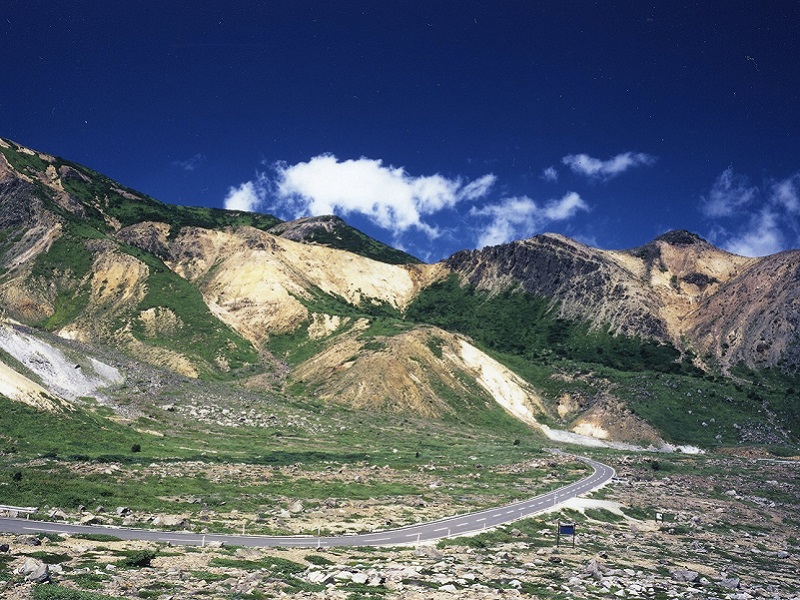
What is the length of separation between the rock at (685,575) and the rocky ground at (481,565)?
0.06m

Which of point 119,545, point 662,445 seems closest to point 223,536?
point 119,545

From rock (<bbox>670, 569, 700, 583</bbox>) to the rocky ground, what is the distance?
63 mm

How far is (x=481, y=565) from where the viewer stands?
124 ft

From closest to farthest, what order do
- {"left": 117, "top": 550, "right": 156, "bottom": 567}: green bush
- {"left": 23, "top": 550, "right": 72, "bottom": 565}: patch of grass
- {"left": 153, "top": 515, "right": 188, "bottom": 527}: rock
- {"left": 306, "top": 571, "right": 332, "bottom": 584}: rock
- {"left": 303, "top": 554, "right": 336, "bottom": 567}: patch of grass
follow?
1. {"left": 23, "top": 550, "right": 72, "bottom": 565}: patch of grass
2. {"left": 117, "top": 550, "right": 156, "bottom": 567}: green bush
3. {"left": 306, "top": 571, "right": 332, "bottom": 584}: rock
4. {"left": 303, "top": 554, "right": 336, "bottom": 567}: patch of grass
5. {"left": 153, "top": 515, "right": 188, "bottom": 527}: rock

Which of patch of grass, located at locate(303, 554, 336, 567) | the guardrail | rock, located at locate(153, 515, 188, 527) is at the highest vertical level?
patch of grass, located at locate(303, 554, 336, 567)

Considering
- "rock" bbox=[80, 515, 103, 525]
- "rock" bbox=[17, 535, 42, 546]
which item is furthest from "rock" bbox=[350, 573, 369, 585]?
"rock" bbox=[80, 515, 103, 525]

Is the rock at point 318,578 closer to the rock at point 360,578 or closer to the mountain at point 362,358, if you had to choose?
the rock at point 360,578

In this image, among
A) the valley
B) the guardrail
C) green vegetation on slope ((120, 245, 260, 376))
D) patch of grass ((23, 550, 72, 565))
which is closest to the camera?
patch of grass ((23, 550, 72, 565))

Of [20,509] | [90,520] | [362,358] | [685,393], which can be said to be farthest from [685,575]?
[685,393]

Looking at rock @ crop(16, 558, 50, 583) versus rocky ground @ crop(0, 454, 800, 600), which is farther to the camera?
rocky ground @ crop(0, 454, 800, 600)

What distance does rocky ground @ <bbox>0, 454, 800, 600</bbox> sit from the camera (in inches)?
1123

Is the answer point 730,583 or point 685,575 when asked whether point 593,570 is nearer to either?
point 685,575

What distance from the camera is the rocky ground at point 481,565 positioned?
93.6ft

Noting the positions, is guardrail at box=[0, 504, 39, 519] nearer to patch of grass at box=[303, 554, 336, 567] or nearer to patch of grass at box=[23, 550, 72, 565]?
patch of grass at box=[23, 550, 72, 565]
